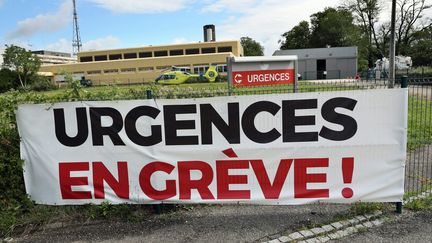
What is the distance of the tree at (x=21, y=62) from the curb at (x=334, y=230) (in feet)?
226

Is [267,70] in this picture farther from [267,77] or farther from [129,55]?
[129,55]

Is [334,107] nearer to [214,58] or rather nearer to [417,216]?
[417,216]

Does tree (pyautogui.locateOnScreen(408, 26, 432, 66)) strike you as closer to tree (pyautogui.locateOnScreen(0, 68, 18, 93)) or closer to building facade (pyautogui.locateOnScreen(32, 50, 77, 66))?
tree (pyautogui.locateOnScreen(0, 68, 18, 93))

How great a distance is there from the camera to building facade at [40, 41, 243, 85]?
222 feet

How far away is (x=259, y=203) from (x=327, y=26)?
68.5m

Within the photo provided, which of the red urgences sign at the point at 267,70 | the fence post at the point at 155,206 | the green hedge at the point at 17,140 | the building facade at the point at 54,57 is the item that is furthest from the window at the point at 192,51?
the building facade at the point at 54,57

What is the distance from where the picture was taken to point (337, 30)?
2566 inches

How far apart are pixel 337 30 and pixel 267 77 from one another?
211 ft

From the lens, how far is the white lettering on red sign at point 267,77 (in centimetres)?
716

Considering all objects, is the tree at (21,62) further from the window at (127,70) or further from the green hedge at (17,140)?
the green hedge at (17,140)

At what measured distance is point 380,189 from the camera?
4215 millimetres

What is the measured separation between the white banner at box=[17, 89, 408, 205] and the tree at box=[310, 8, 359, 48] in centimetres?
6465

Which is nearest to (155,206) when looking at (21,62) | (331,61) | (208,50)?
(331,61)

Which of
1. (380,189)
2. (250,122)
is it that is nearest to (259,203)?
(250,122)
